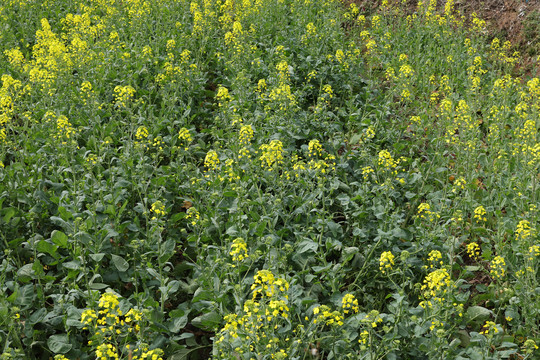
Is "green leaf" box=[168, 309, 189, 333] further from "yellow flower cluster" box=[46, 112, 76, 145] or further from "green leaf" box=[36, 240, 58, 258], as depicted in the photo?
"yellow flower cluster" box=[46, 112, 76, 145]

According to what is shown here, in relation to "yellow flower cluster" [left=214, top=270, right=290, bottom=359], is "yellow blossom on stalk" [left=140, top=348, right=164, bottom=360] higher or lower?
higher

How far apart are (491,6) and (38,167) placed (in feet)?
27.9

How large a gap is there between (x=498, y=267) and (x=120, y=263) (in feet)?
9.46

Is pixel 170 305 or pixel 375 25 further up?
pixel 375 25

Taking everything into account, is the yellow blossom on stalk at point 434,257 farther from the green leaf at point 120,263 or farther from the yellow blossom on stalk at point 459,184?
the green leaf at point 120,263

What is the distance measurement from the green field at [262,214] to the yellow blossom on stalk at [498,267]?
24 mm

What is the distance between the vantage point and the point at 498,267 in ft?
12.7

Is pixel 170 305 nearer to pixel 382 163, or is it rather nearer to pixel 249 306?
pixel 249 306

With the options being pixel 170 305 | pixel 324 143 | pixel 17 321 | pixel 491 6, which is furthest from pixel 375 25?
pixel 17 321

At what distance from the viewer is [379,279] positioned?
405 cm

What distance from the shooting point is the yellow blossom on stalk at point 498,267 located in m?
3.78

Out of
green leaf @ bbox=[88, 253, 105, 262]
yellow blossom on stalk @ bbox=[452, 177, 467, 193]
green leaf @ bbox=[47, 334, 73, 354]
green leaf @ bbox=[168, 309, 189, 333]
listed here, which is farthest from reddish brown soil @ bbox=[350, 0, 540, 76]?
green leaf @ bbox=[47, 334, 73, 354]

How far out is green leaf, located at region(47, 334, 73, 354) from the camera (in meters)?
3.25

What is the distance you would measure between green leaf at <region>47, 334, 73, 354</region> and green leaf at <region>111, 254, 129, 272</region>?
2.15 ft
